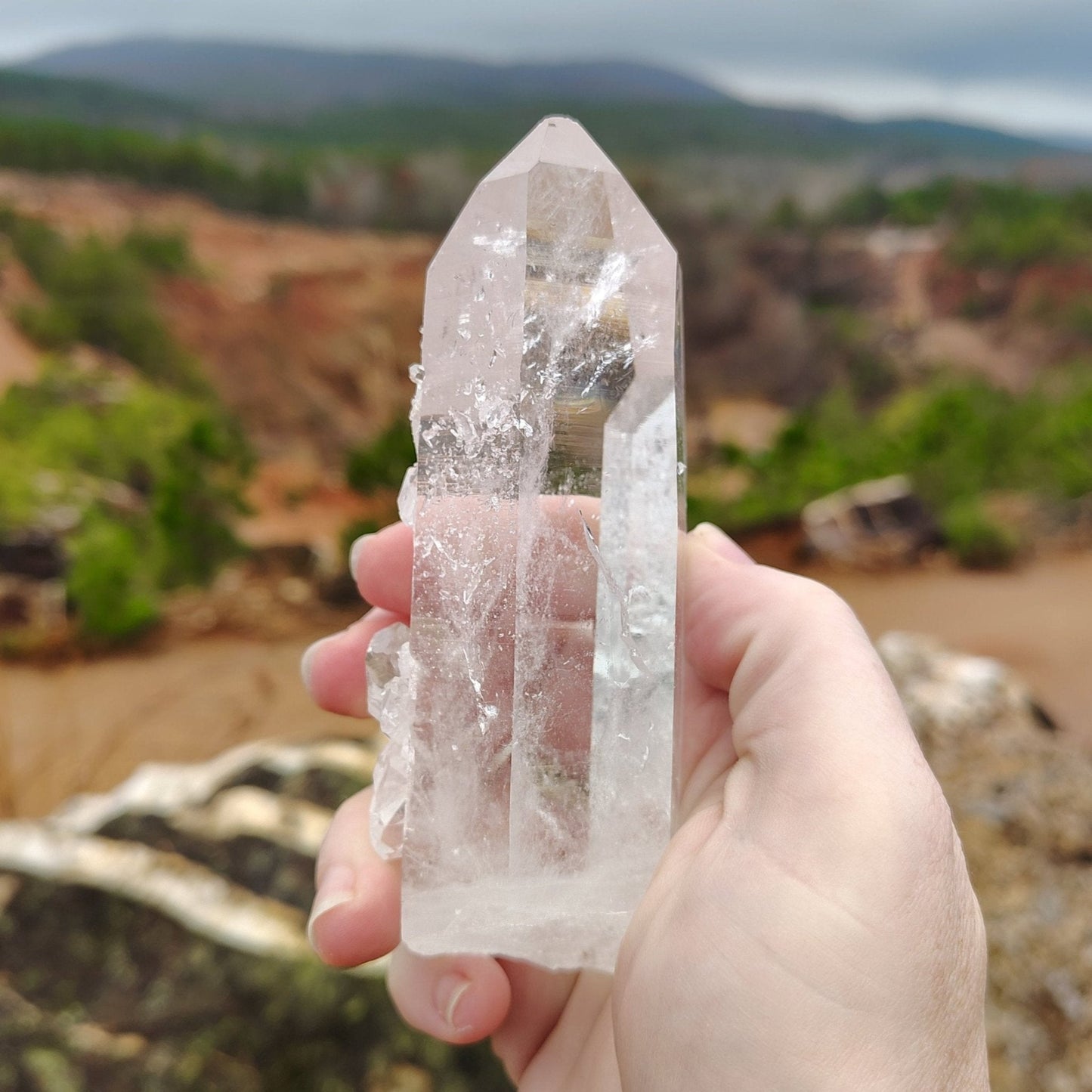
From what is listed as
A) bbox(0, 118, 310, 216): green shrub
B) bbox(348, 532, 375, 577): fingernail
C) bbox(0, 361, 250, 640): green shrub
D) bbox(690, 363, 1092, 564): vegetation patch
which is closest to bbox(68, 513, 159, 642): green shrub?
bbox(0, 361, 250, 640): green shrub

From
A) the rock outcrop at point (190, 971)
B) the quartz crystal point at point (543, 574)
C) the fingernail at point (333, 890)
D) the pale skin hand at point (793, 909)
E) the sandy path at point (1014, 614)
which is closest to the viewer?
the pale skin hand at point (793, 909)

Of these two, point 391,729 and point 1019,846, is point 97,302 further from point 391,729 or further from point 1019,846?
point 1019,846

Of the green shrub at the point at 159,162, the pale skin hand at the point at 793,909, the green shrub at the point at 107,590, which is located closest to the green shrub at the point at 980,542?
the green shrub at the point at 107,590

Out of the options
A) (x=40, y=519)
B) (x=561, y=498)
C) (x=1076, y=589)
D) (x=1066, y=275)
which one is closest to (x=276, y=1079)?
(x=561, y=498)

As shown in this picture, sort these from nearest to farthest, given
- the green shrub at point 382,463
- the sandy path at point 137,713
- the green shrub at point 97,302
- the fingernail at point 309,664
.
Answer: the fingernail at point 309,664 < the sandy path at point 137,713 < the green shrub at point 382,463 < the green shrub at point 97,302

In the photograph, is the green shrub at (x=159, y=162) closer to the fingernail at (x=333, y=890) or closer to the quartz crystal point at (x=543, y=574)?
the quartz crystal point at (x=543, y=574)

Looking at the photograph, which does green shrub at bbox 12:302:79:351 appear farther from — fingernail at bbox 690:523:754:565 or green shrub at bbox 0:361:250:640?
fingernail at bbox 690:523:754:565
